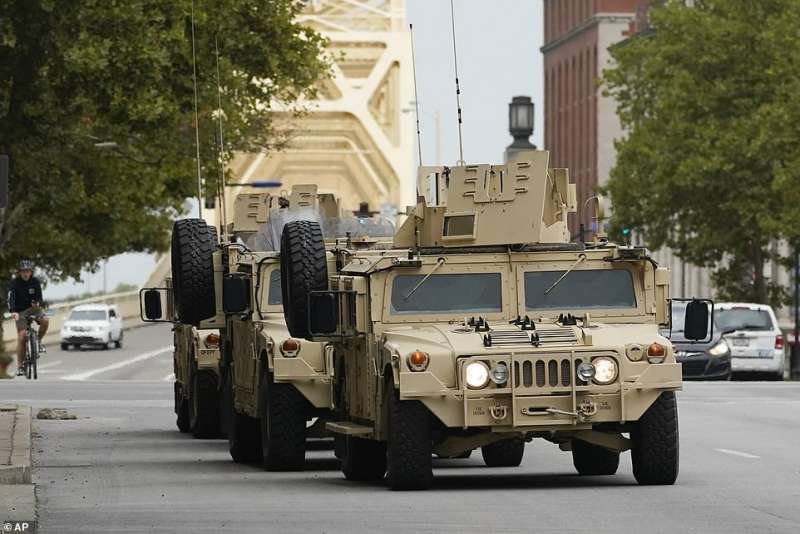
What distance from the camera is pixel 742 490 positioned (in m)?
17.8

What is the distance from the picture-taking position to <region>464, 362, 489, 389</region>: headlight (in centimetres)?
1742

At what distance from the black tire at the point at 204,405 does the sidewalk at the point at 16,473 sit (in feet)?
5.38

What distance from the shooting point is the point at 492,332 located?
17.8 metres

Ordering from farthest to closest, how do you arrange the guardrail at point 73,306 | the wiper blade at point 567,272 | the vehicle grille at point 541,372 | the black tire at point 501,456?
the guardrail at point 73,306 < the black tire at point 501,456 < the wiper blade at point 567,272 < the vehicle grille at point 541,372

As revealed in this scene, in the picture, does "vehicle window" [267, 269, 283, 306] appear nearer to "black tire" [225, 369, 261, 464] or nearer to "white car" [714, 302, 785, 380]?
"black tire" [225, 369, 261, 464]

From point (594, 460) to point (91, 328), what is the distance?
7167 centimetres

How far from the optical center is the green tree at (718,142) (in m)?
69.8

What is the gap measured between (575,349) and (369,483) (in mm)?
2141

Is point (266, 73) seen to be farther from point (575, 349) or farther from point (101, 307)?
point (101, 307)

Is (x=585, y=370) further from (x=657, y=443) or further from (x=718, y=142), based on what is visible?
(x=718, y=142)

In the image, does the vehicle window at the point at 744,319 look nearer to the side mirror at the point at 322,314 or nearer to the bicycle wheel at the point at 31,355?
the bicycle wheel at the point at 31,355

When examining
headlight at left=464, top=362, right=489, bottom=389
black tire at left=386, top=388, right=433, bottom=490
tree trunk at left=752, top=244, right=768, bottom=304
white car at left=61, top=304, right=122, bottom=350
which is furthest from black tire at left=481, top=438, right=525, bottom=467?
white car at left=61, top=304, right=122, bottom=350

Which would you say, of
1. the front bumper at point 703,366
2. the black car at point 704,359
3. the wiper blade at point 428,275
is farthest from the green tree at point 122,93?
the wiper blade at point 428,275

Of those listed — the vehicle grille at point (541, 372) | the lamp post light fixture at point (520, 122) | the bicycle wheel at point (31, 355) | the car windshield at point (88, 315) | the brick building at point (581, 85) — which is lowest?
the car windshield at point (88, 315)
